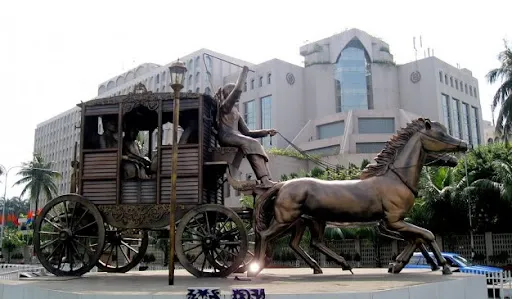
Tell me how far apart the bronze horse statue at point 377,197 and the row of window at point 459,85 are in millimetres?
55774

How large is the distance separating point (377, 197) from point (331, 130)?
151 ft

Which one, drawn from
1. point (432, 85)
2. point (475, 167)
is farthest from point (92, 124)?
point (432, 85)

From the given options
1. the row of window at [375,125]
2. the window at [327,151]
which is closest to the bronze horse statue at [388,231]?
the window at [327,151]

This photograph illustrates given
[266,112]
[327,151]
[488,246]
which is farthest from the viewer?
[266,112]

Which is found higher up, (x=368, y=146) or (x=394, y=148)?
(x=368, y=146)

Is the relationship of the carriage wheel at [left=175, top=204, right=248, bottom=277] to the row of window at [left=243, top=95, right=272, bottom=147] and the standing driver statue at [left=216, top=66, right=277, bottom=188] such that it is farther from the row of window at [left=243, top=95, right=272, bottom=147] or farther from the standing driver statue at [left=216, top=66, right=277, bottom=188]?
the row of window at [left=243, top=95, right=272, bottom=147]

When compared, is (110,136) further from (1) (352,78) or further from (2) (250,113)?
(1) (352,78)

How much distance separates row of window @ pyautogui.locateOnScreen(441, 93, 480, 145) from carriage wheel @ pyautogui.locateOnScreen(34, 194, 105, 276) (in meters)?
56.1

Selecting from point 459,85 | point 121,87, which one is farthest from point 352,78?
point 121,87

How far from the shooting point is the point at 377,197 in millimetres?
8680

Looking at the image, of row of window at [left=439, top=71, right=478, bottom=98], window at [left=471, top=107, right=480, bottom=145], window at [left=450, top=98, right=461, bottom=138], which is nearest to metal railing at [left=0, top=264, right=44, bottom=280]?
row of window at [left=439, top=71, right=478, bottom=98]

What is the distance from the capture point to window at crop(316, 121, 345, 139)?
172ft

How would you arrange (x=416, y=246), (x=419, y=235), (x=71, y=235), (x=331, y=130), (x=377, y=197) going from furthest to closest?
(x=331, y=130)
(x=71, y=235)
(x=416, y=246)
(x=377, y=197)
(x=419, y=235)

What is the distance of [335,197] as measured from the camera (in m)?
8.70
